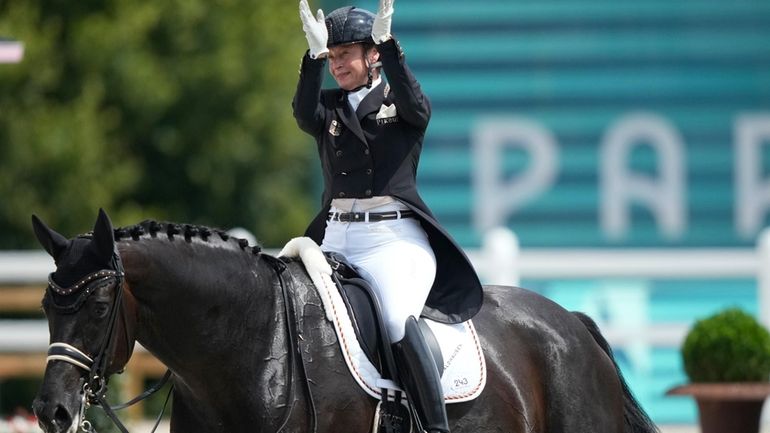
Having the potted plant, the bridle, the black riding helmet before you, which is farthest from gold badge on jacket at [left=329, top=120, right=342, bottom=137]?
the potted plant

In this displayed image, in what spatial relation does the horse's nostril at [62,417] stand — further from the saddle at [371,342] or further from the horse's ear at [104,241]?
the saddle at [371,342]

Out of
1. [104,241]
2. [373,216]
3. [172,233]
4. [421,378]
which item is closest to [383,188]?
[373,216]

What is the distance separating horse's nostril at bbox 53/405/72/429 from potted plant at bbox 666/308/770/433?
4.53 m

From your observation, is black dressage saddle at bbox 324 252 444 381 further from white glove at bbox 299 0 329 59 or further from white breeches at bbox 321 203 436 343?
white glove at bbox 299 0 329 59

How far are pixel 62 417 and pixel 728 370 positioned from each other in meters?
5.14

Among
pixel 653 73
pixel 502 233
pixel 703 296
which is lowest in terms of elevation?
pixel 703 296

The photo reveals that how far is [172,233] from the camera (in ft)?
17.2

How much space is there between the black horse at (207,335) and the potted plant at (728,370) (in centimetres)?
309

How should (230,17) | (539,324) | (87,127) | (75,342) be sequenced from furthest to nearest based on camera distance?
(230,17) < (87,127) < (539,324) < (75,342)

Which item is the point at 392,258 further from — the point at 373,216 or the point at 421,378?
the point at 421,378

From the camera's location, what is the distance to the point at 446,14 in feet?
46.6

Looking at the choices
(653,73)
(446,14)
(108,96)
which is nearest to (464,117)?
(446,14)

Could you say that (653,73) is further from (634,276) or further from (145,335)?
(145,335)

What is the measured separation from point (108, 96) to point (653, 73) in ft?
24.4
